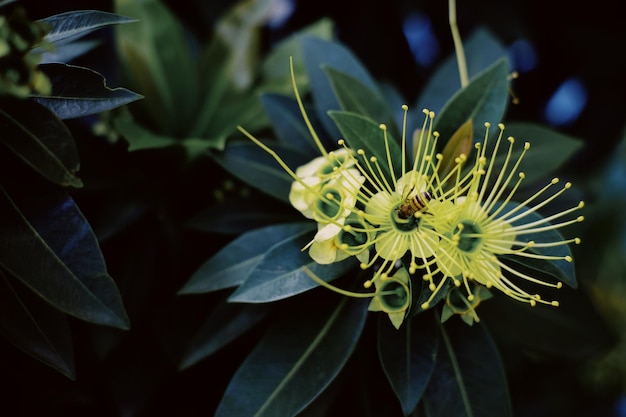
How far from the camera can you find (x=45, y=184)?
72 cm

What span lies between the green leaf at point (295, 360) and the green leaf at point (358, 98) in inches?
9.2

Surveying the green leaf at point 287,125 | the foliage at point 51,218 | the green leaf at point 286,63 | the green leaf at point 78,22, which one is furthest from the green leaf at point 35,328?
the green leaf at point 286,63

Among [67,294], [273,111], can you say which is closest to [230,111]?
[273,111]

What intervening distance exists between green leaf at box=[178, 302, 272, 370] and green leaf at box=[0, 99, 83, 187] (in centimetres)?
26

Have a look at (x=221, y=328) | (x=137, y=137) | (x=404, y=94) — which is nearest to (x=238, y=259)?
(x=221, y=328)

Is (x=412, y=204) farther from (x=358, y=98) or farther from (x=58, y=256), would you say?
(x=58, y=256)

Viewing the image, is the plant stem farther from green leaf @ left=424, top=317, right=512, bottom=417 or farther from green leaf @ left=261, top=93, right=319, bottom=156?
green leaf @ left=424, top=317, right=512, bottom=417

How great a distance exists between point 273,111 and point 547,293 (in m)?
0.43

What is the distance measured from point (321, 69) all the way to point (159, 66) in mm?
249

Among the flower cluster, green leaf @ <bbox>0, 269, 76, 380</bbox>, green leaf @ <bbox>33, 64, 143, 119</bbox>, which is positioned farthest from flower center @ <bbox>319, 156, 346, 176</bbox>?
green leaf @ <bbox>0, 269, 76, 380</bbox>

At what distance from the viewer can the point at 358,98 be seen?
0.87 metres

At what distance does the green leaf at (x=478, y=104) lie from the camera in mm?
799

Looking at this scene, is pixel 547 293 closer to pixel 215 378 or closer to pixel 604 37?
pixel 215 378

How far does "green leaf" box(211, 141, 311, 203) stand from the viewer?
2.83 feet
